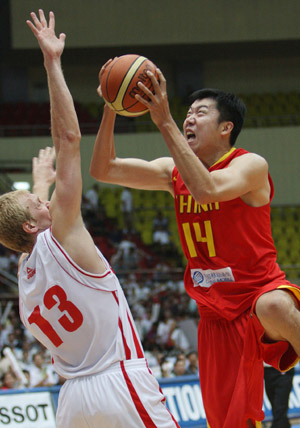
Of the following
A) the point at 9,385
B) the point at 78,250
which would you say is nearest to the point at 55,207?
the point at 78,250

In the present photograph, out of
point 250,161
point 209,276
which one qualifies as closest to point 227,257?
point 209,276

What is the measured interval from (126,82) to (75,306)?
1333mm

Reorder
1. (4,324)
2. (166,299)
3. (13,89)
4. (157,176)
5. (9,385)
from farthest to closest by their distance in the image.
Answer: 1. (13,89)
2. (166,299)
3. (4,324)
4. (9,385)
5. (157,176)

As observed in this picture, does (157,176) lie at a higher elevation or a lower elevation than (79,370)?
higher

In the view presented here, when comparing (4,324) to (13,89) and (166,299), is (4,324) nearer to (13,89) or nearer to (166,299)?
(166,299)

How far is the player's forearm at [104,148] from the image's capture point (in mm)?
4113

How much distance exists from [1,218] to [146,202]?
13.6 m

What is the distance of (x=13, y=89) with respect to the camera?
2044 cm

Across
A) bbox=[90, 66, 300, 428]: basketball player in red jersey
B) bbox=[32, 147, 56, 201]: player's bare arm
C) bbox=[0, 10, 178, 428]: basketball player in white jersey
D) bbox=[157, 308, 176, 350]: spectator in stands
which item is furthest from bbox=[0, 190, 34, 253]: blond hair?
bbox=[157, 308, 176, 350]: spectator in stands

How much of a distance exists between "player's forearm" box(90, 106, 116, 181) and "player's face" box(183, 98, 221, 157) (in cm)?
48

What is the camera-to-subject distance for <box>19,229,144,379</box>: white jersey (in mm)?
3170

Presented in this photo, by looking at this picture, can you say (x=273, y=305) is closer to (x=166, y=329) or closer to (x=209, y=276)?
(x=209, y=276)

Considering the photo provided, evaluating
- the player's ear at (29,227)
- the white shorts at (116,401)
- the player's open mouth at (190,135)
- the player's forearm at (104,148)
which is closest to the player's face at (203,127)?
the player's open mouth at (190,135)

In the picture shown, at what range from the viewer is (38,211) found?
3.38m
